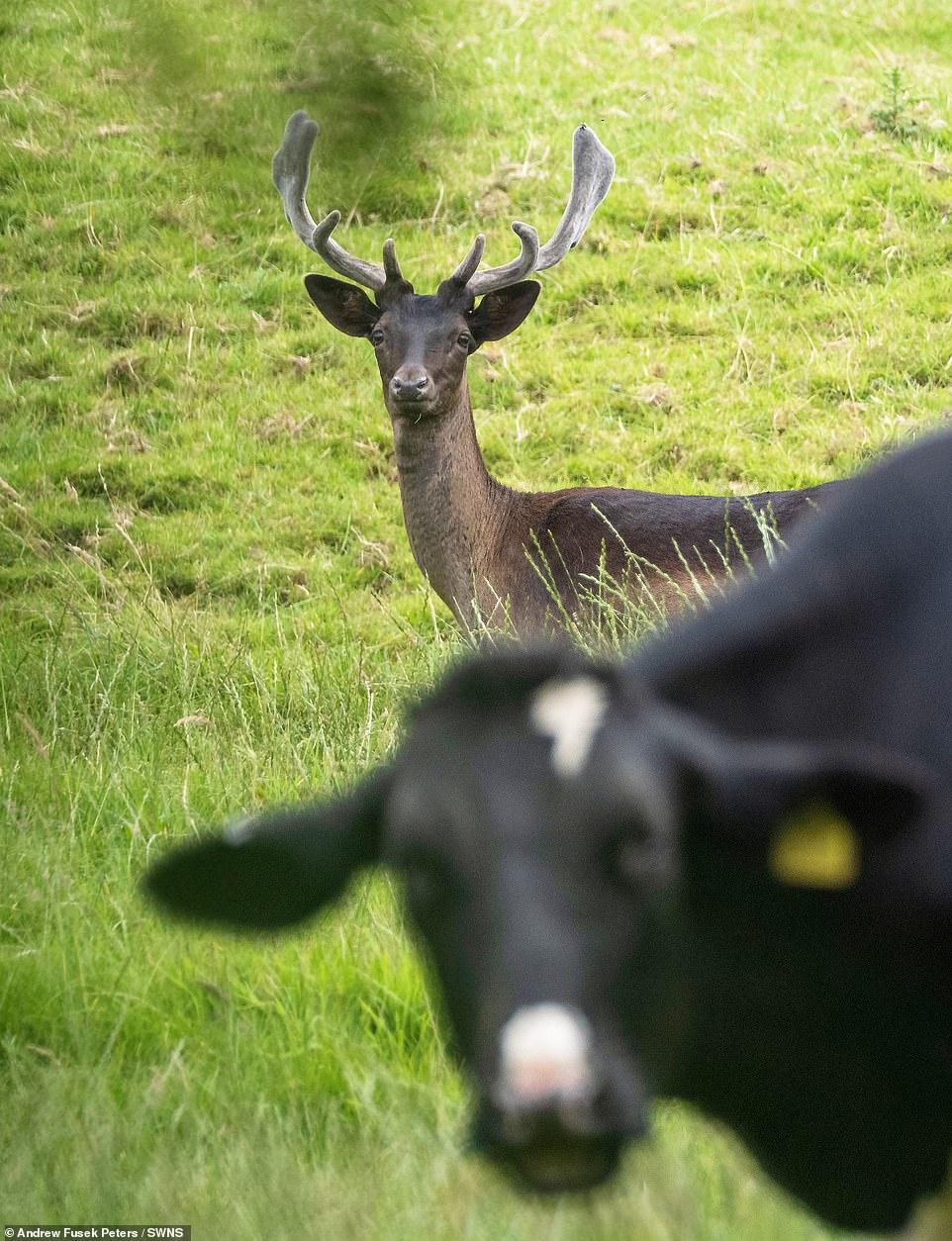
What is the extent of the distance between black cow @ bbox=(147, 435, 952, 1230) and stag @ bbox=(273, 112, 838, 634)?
449cm

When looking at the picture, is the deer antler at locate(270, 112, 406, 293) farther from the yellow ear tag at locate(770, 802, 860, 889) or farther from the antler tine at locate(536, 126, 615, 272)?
the yellow ear tag at locate(770, 802, 860, 889)

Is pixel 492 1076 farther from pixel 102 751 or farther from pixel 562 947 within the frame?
pixel 102 751

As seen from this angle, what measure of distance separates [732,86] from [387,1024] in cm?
1045

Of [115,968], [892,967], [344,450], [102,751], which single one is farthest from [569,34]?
[892,967]

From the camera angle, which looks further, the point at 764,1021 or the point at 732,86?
the point at 732,86

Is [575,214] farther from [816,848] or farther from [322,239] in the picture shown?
[816,848]

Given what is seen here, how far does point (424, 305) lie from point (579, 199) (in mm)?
1538

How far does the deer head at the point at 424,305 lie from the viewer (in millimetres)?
7180

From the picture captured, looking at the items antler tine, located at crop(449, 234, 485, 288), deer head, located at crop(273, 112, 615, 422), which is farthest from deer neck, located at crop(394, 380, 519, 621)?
antler tine, located at crop(449, 234, 485, 288)

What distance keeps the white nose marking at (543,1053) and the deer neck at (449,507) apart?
5827 millimetres

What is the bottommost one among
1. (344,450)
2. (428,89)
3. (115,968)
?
→ (344,450)

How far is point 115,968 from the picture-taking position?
3.35 metres

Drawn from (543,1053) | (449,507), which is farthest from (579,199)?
(543,1053)

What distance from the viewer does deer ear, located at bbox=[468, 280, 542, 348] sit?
7.62 meters
